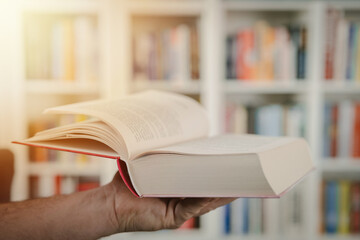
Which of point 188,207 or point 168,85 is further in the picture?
point 168,85

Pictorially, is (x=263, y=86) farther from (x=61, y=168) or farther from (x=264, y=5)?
(x=61, y=168)

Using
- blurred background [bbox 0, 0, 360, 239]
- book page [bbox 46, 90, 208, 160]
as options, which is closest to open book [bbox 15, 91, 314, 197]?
book page [bbox 46, 90, 208, 160]

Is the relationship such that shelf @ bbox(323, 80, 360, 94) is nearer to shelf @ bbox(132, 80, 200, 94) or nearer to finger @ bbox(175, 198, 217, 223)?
shelf @ bbox(132, 80, 200, 94)

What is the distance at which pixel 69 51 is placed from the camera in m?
1.73

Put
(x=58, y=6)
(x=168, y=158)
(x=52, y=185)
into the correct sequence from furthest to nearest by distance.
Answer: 1. (x=52, y=185)
2. (x=58, y=6)
3. (x=168, y=158)

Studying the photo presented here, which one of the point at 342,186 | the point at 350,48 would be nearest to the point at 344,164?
the point at 342,186

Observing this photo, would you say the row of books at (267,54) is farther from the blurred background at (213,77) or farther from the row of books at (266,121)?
the row of books at (266,121)

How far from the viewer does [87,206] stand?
1.72ft

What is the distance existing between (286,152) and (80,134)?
0.89 ft

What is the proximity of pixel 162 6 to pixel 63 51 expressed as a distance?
49cm

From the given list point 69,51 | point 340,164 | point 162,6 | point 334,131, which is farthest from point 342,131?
point 69,51

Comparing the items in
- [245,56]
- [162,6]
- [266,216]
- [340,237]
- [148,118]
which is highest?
[162,6]

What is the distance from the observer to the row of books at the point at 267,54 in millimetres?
1730

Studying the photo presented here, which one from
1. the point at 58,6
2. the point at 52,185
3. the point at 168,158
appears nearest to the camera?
the point at 168,158
